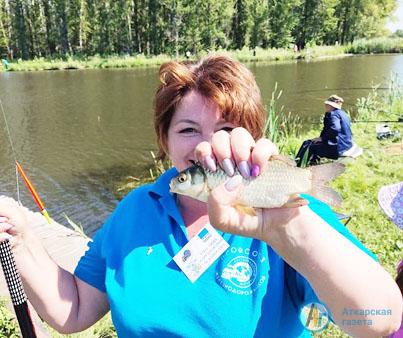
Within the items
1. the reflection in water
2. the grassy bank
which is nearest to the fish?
the reflection in water

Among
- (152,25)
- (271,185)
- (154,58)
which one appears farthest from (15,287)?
(152,25)

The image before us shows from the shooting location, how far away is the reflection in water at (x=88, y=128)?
977 centimetres

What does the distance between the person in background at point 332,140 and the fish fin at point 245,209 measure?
674cm

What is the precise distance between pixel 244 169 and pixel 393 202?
171cm

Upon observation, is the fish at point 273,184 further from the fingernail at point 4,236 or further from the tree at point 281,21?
the tree at point 281,21

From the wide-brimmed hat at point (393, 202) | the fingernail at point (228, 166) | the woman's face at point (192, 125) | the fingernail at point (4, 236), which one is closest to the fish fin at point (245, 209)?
the fingernail at point (228, 166)

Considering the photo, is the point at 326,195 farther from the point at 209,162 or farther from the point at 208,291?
the point at 208,291

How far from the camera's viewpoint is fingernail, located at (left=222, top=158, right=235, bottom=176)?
4.02ft

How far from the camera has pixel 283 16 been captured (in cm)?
5653

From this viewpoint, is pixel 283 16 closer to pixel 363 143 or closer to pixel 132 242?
pixel 363 143

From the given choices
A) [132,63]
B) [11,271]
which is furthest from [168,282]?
[132,63]

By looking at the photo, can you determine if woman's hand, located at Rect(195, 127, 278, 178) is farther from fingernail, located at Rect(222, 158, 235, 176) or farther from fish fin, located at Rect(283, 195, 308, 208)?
fish fin, located at Rect(283, 195, 308, 208)

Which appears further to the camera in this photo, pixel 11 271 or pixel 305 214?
pixel 11 271

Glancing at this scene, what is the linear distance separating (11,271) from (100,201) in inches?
297
